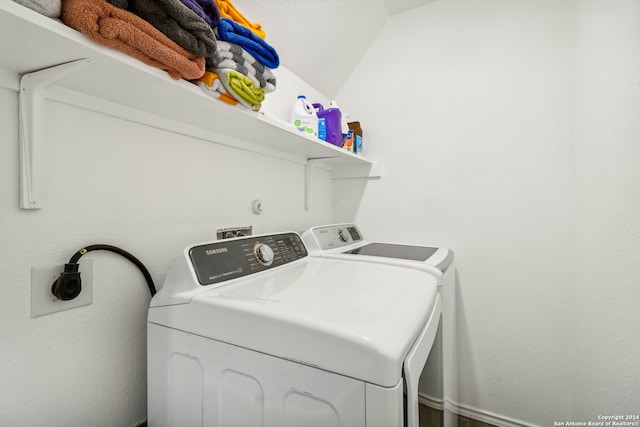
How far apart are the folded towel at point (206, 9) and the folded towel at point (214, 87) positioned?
0.49ft

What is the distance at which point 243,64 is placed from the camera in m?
0.98

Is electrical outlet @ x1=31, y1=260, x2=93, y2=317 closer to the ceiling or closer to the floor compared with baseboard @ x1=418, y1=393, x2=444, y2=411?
closer to the ceiling

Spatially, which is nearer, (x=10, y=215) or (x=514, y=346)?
(x=10, y=215)

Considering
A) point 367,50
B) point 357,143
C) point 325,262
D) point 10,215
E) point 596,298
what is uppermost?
point 367,50

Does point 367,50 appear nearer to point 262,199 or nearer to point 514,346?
point 262,199

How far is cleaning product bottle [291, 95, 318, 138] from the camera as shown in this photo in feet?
5.43

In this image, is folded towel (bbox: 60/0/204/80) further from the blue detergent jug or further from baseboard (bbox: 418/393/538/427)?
baseboard (bbox: 418/393/538/427)

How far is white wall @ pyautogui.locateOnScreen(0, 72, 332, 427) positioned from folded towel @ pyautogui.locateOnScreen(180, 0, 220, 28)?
0.49 meters

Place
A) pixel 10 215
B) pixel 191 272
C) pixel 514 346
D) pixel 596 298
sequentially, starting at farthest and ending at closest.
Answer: pixel 514 346 → pixel 596 298 → pixel 191 272 → pixel 10 215

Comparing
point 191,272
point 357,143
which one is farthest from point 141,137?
point 357,143

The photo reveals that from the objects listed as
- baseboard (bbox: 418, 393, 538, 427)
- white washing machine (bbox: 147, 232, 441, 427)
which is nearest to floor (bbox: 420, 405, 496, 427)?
white washing machine (bbox: 147, 232, 441, 427)

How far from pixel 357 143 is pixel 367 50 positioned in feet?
2.69

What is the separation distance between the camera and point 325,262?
137 cm

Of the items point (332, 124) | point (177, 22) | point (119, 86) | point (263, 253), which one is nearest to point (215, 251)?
point (263, 253)
